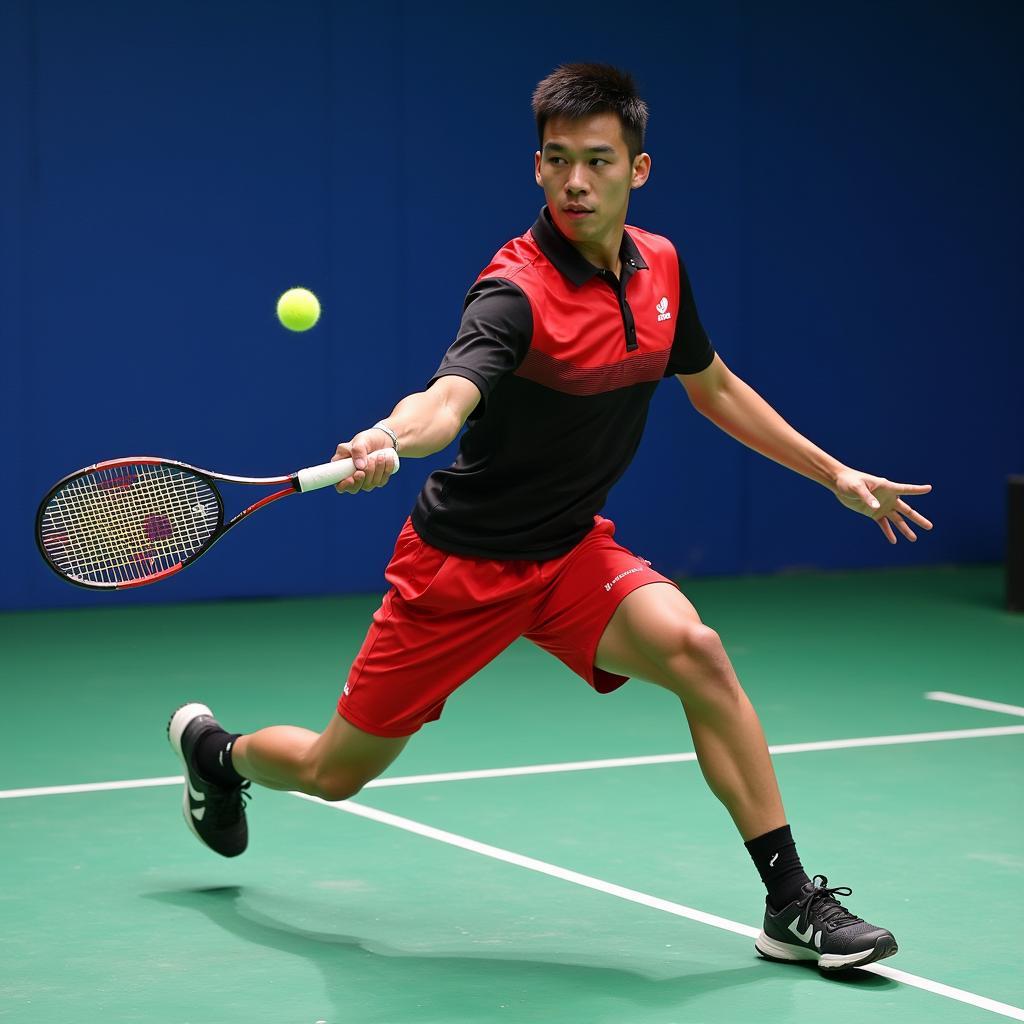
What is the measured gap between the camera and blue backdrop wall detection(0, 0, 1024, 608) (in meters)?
8.82

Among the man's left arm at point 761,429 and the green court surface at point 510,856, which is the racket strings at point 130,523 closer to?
the green court surface at point 510,856

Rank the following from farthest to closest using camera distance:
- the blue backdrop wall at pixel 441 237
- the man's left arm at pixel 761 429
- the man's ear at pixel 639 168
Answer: the blue backdrop wall at pixel 441 237
the man's left arm at pixel 761 429
the man's ear at pixel 639 168

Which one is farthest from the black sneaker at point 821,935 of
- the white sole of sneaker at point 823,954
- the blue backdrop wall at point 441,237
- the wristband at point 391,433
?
the blue backdrop wall at point 441,237

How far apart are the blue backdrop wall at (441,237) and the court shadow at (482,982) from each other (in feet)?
17.5

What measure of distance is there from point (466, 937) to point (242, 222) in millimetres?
5776

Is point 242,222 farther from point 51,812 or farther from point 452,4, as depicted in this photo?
point 51,812

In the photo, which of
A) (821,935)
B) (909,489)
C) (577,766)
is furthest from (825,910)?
(577,766)

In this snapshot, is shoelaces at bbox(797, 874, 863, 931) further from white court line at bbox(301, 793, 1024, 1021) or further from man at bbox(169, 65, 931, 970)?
white court line at bbox(301, 793, 1024, 1021)

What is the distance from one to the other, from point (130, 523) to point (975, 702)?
3.85 metres

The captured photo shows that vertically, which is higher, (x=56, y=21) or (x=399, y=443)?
(x=56, y=21)

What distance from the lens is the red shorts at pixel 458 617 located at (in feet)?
12.6

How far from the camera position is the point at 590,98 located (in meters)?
3.73

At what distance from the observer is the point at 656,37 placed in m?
9.97

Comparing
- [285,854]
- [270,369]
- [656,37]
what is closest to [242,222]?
[270,369]
